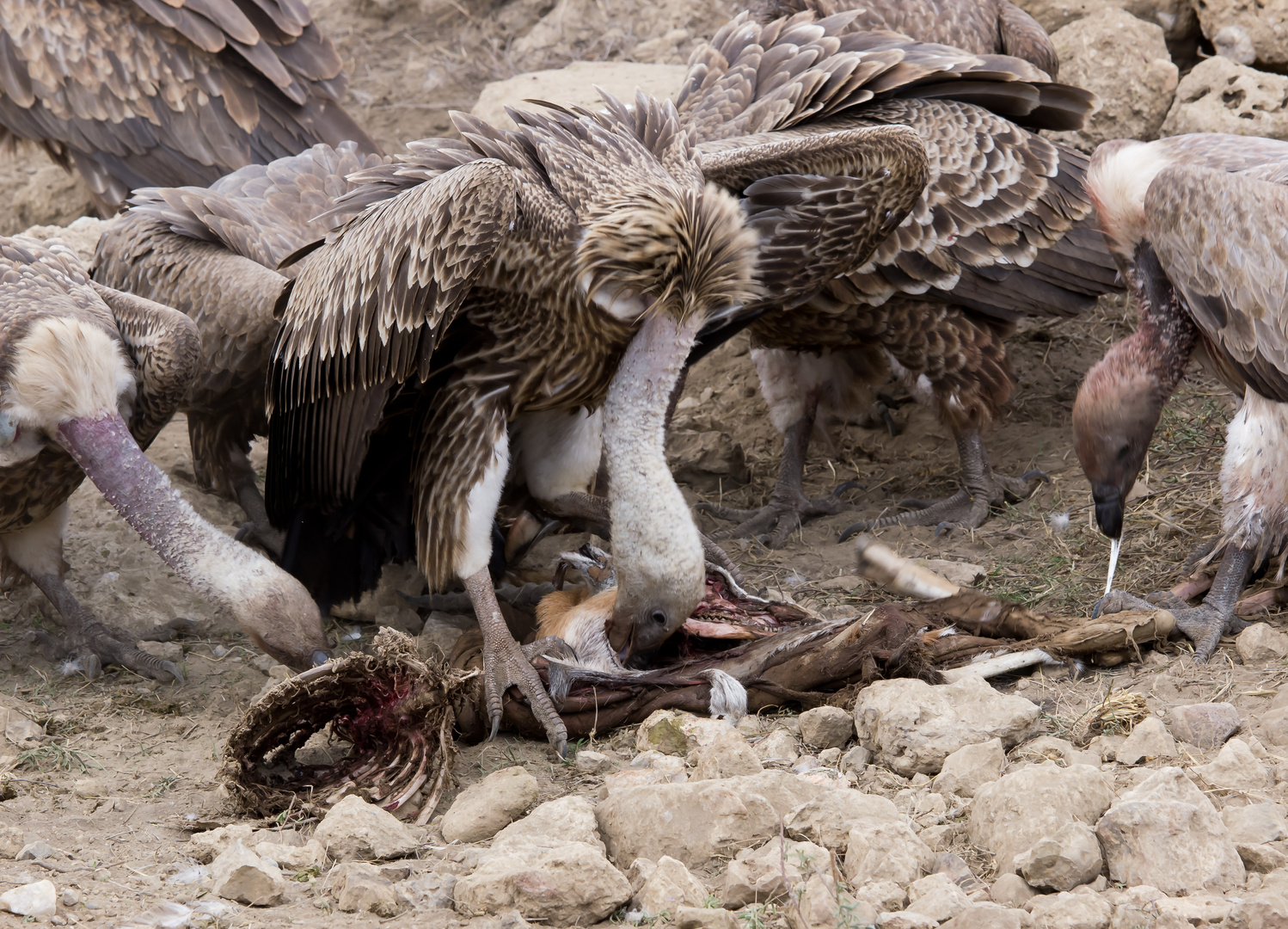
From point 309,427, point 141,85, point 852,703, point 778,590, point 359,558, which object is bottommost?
point 778,590

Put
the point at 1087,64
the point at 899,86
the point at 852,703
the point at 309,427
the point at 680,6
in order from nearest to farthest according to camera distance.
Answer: the point at 852,703, the point at 309,427, the point at 899,86, the point at 1087,64, the point at 680,6

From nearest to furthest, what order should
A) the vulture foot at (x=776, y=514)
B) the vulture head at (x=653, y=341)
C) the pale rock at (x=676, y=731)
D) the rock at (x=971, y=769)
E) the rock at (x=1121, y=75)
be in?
the rock at (x=971, y=769) → the pale rock at (x=676, y=731) → the vulture head at (x=653, y=341) → the vulture foot at (x=776, y=514) → the rock at (x=1121, y=75)

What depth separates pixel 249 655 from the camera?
438cm

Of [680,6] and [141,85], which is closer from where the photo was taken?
[141,85]

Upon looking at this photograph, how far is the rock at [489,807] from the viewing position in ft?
9.67

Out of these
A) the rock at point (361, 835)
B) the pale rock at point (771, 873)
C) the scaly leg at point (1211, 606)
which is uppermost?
the rock at point (361, 835)

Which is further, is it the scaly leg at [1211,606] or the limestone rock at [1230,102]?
the limestone rock at [1230,102]

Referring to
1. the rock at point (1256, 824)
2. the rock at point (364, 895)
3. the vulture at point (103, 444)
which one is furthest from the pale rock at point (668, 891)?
the vulture at point (103, 444)

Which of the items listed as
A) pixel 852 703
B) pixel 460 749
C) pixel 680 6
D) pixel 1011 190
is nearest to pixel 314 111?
pixel 680 6

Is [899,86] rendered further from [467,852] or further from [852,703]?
[467,852]

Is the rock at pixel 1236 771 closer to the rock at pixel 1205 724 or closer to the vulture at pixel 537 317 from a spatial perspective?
the rock at pixel 1205 724

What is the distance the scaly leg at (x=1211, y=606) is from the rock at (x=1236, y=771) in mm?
793

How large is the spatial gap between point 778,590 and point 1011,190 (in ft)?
5.95

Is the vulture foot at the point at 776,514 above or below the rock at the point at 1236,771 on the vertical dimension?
below
